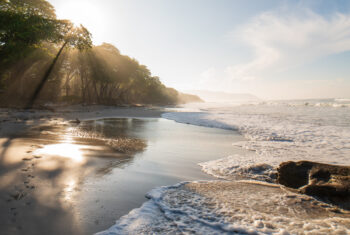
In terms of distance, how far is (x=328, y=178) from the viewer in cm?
368

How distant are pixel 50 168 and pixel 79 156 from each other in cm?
116

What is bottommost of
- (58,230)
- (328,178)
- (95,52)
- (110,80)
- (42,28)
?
(58,230)

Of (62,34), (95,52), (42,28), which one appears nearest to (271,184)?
(42,28)

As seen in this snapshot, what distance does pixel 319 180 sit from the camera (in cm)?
371

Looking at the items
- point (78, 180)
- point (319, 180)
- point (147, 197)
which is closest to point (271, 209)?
point (319, 180)

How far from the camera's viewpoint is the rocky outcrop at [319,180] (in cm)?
330

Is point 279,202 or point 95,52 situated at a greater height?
point 95,52

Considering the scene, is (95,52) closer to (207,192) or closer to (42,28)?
(42,28)

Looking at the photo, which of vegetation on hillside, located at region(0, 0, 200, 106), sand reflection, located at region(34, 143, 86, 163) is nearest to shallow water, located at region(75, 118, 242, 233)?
sand reflection, located at region(34, 143, 86, 163)

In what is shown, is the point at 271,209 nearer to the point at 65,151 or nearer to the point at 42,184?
the point at 42,184

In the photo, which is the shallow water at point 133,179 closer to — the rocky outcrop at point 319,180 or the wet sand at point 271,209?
the wet sand at point 271,209

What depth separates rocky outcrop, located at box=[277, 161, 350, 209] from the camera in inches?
130

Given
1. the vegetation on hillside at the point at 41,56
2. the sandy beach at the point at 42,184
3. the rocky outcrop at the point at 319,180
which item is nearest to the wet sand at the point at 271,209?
the rocky outcrop at the point at 319,180

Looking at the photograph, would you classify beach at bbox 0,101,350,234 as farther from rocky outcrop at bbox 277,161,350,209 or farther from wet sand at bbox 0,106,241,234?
rocky outcrop at bbox 277,161,350,209
